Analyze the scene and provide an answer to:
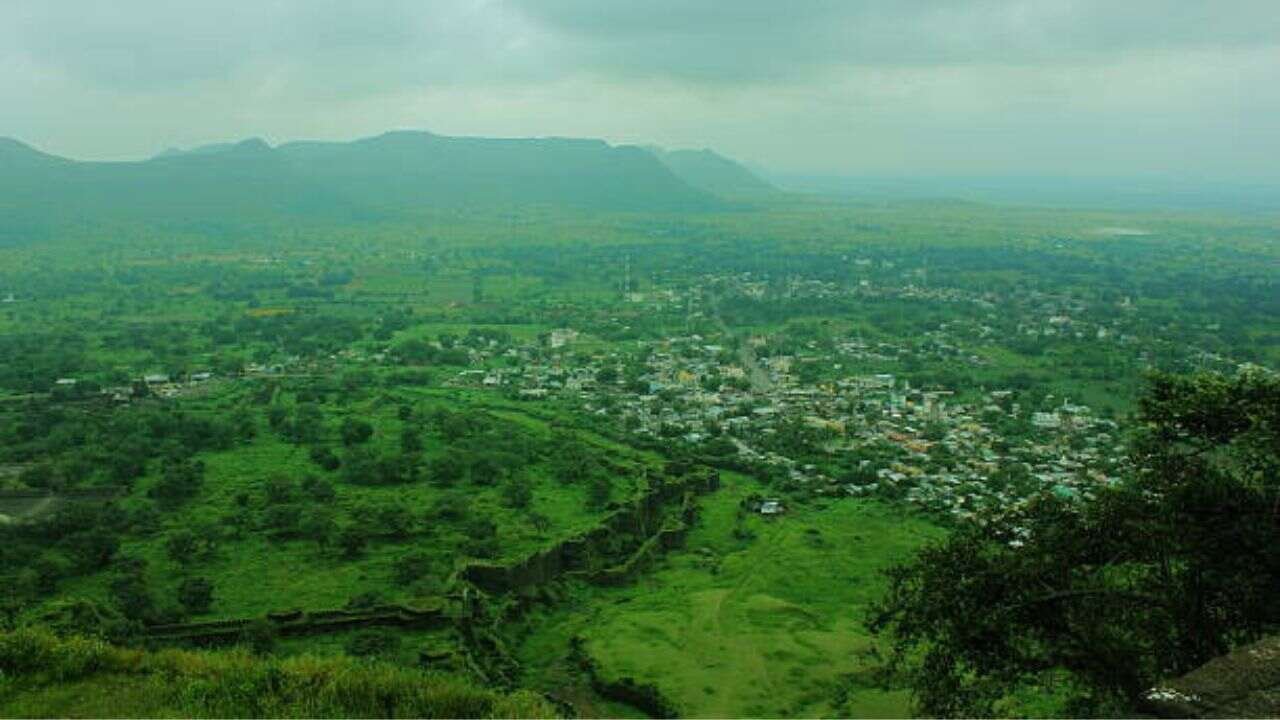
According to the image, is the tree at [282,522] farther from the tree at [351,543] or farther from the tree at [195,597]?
the tree at [195,597]

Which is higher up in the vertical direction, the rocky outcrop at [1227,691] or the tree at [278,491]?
the rocky outcrop at [1227,691]

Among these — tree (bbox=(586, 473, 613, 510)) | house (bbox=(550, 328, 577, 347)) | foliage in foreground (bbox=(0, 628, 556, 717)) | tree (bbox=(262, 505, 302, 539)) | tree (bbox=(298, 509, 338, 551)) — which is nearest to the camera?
foliage in foreground (bbox=(0, 628, 556, 717))

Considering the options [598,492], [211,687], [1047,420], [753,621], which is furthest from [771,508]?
[211,687]

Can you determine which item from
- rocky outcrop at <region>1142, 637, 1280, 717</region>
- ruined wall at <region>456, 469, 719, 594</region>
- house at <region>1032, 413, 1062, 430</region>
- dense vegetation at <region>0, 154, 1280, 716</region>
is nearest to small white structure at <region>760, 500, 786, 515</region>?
dense vegetation at <region>0, 154, 1280, 716</region>

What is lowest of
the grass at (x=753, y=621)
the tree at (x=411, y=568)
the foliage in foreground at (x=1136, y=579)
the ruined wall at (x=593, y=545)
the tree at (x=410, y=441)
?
the grass at (x=753, y=621)

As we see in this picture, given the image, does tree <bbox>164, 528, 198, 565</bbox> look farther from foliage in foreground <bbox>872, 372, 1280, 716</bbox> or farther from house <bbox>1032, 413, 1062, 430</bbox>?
house <bbox>1032, 413, 1062, 430</bbox>

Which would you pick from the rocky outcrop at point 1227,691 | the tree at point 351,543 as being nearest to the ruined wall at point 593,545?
the tree at point 351,543

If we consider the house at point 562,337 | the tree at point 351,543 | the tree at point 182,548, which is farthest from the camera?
the house at point 562,337

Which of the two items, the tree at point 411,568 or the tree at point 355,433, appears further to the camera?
the tree at point 355,433
